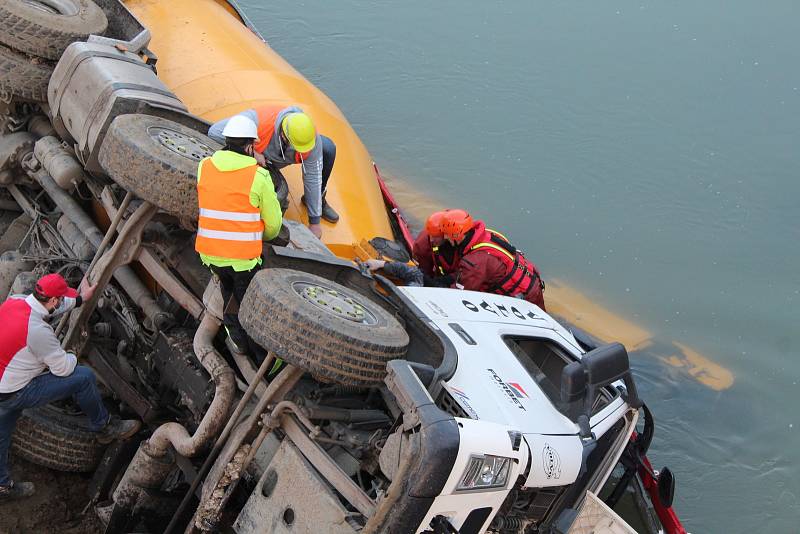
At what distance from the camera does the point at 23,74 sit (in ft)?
20.7

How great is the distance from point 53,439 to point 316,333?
2218mm

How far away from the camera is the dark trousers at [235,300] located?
4.68 m

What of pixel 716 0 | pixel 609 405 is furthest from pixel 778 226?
pixel 609 405

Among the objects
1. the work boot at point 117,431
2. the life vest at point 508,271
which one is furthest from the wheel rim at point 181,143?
the life vest at point 508,271

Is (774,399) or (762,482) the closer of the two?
(762,482)

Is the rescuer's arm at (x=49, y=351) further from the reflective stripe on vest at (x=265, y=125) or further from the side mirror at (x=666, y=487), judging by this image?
the side mirror at (x=666, y=487)

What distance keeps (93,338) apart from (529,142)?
307 inches

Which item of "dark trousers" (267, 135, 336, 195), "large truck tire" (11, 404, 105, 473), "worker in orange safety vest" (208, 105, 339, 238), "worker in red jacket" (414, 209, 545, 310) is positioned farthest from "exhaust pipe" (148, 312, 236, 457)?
"worker in red jacket" (414, 209, 545, 310)

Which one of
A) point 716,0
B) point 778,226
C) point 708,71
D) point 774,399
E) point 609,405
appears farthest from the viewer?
point 716,0

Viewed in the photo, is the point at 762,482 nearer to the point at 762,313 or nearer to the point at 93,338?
the point at 762,313

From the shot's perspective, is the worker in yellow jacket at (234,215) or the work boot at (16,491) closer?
the worker in yellow jacket at (234,215)

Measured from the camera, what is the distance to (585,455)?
4.82 meters

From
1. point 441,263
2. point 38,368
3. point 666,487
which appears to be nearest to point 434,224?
point 441,263

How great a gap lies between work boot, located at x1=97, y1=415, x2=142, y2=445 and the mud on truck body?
0.07 m
